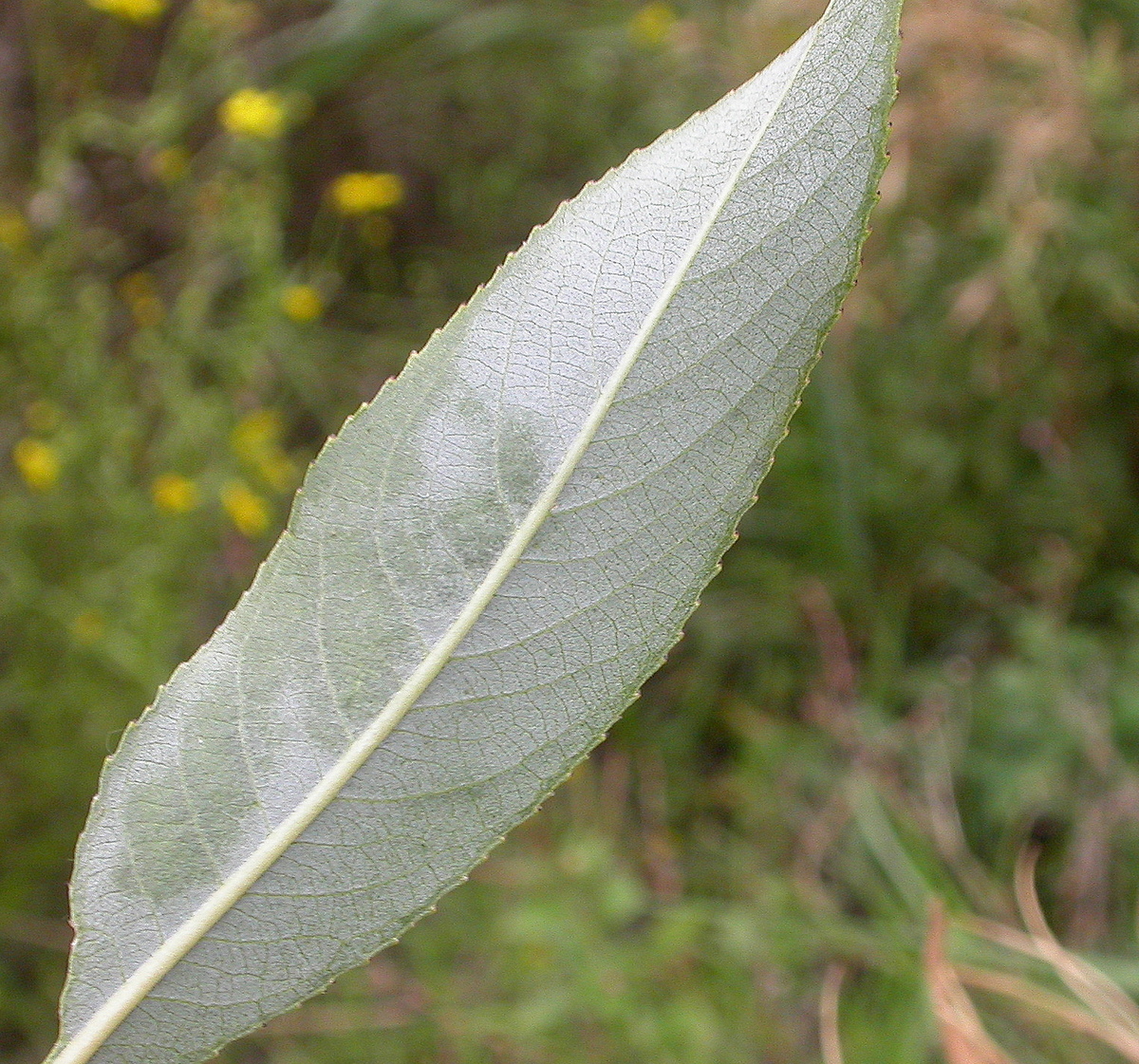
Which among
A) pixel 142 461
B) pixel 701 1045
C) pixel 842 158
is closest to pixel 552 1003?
pixel 701 1045

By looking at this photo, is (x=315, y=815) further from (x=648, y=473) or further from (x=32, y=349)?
(x=32, y=349)

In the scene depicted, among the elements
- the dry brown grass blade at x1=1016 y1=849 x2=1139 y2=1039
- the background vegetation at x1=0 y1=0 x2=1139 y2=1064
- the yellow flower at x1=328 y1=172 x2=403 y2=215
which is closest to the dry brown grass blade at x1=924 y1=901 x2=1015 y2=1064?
the dry brown grass blade at x1=1016 y1=849 x2=1139 y2=1039

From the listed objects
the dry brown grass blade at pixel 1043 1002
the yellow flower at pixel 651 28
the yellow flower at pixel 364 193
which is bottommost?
the dry brown grass blade at pixel 1043 1002

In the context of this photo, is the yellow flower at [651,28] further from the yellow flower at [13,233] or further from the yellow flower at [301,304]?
the yellow flower at [13,233]

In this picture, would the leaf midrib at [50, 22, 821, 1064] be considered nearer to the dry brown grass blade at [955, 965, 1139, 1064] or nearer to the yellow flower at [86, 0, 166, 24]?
the dry brown grass blade at [955, 965, 1139, 1064]

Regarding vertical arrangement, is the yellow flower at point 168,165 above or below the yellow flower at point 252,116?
below

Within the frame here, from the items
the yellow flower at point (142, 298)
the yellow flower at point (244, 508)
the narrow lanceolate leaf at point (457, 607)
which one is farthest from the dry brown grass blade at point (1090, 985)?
the yellow flower at point (142, 298)

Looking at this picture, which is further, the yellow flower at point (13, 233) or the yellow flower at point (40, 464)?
the yellow flower at point (13, 233)
